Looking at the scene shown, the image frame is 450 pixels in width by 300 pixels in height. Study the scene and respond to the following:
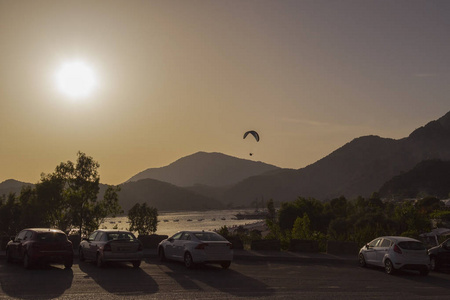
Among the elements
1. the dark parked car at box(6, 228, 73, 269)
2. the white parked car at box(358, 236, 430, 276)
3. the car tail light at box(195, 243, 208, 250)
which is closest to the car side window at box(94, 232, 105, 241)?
the dark parked car at box(6, 228, 73, 269)

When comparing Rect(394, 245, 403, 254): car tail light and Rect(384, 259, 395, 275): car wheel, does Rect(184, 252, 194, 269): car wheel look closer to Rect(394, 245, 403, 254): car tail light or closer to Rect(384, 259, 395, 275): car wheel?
Rect(384, 259, 395, 275): car wheel

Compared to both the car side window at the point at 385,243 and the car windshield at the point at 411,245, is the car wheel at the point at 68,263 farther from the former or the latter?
the car windshield at the point at 411,245

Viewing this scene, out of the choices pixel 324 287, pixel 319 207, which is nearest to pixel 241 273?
pixel 324 287

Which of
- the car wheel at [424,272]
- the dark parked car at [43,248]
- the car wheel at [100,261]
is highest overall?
the dark parked car at [43,248]

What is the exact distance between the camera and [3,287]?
14.0m

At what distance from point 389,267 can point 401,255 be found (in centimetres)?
77

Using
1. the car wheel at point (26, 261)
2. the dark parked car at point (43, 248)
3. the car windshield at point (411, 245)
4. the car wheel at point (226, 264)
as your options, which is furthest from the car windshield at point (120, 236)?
the car windshield at point (411, 245)

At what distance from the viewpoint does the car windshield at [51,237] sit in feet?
61.2

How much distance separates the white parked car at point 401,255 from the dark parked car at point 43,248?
42.8 ft

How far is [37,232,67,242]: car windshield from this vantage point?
18669 millimetres

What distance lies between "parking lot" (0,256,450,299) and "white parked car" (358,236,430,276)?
0.42 meters

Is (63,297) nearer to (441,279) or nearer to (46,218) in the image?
(441,279)

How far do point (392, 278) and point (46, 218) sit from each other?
49967 mm

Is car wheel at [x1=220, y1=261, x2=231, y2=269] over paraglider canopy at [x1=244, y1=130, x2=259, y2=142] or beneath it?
beneath
